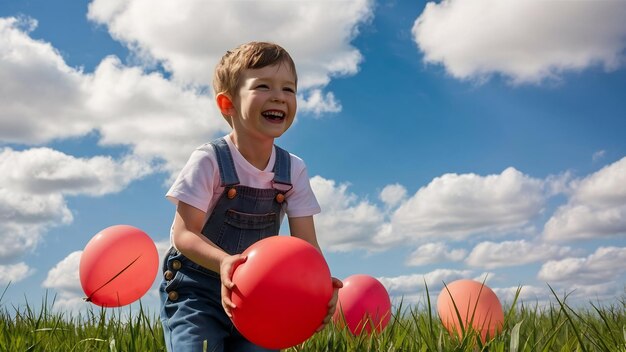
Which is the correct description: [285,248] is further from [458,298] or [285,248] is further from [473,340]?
[458,298]

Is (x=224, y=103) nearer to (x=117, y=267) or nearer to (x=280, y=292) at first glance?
(x=280, y=292)

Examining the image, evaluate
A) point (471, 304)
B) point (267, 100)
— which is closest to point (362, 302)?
point (471, 304)

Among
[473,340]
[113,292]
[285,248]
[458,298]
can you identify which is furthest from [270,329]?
[113,292]

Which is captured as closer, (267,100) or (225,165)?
(267,100)

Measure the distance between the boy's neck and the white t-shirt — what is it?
31mm

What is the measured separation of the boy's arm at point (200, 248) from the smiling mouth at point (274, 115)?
59 centimetres

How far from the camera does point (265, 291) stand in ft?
8.66

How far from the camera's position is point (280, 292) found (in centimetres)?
264

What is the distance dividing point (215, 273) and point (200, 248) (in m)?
0.32

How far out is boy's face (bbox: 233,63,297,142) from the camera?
10.8 feet

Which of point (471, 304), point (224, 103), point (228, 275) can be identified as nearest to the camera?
point (228, 275)

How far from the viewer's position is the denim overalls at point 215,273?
3191 millimetres

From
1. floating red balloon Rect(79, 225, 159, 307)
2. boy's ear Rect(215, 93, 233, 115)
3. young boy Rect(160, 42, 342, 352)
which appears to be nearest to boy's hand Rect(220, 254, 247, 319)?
young boy Rect(160, 42, 342, 352)

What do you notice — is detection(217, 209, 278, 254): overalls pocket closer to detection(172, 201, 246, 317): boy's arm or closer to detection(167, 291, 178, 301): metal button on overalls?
detection(172, 201, 246, 317): boy's arm
